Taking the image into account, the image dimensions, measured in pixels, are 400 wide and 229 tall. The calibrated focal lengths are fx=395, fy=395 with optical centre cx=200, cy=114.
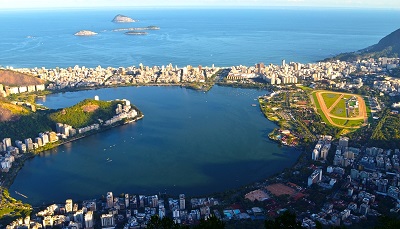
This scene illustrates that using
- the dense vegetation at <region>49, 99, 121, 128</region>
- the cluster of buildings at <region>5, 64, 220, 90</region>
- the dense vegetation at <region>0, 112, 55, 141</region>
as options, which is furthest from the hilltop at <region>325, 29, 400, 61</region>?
the dense vegetation at <region>0, 112, 55, 141</region>

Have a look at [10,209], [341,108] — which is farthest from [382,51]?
[10,209]

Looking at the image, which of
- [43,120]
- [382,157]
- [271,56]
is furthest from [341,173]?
[271,56]

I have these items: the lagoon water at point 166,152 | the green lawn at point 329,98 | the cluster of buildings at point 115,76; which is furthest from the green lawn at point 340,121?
the cluster of buildings at point 115,76

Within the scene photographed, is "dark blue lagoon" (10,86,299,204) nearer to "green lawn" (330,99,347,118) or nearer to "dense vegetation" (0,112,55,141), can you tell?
"dense vegetation" (0,112,55,141)

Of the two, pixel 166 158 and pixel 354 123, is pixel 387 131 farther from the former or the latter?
pixel 166 158

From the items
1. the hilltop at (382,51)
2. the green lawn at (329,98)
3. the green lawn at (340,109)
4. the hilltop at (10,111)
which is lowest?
the green lawn at (340,109)

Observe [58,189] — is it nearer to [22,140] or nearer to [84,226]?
[84,226]

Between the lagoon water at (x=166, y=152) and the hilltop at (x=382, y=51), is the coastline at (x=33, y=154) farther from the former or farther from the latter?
the hilltop at (x=382, y=51)
